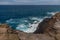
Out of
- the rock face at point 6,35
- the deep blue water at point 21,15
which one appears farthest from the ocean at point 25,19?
the rock face at point 6,35

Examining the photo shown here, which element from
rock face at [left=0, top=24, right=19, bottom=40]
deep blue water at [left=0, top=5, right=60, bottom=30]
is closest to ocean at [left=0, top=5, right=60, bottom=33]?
deep blue water at [left=0, top=5, right=60, bottom=30]

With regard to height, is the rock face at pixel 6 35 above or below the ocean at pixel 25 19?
above

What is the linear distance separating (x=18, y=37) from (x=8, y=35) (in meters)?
0.42

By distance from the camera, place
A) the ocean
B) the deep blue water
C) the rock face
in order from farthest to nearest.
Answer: the deep blue water, the ocean, the rock face

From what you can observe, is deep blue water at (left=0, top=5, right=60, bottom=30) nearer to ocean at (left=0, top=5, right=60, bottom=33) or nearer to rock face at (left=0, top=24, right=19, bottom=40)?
ocean at (left=0, top=5, right=60, bottom=33)

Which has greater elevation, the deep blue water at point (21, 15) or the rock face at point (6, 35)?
the rock face at point (6, 35)

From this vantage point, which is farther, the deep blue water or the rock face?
the deep blue water

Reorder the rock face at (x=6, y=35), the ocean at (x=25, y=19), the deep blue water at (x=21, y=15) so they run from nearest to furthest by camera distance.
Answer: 1. the rock face at (x=6, y=35)
2. the ocean at (x=25, y=19)
3. the deep blue water at (x=21, y=15)

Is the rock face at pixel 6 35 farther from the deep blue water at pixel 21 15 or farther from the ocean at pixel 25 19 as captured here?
the deep blue water at pixel 21 15

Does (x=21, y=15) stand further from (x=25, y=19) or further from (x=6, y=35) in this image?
(x=6, y=35)

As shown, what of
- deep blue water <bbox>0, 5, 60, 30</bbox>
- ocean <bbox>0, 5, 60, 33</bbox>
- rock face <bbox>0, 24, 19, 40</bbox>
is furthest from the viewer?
deep blue water <bbox>0, 5, 60, 30</bbox>

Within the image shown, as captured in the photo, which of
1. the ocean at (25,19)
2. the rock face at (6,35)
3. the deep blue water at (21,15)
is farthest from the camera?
the deep blue water at (21,15)

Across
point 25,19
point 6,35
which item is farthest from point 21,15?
point 6,35

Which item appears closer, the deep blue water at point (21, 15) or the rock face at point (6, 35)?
the rock face at point (6, 35)
